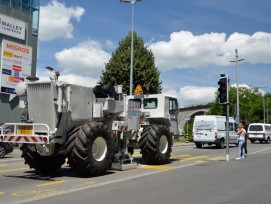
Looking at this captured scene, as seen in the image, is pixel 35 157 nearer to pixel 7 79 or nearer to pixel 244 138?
pixel 244 138

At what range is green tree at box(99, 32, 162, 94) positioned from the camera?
4062 centimetres

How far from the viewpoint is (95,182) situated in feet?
34.8

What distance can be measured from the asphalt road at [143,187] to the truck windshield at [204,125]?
49.8 feet

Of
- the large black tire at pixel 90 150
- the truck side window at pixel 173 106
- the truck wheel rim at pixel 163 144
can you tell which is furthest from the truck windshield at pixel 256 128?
the large black tire at pixel 90 150

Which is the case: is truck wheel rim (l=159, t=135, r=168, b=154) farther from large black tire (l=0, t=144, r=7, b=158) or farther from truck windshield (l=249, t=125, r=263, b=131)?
truck windshield (l=249, t=125, r=263, b=131)

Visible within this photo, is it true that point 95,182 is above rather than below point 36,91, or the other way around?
below

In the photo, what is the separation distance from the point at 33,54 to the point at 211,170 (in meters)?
21.9

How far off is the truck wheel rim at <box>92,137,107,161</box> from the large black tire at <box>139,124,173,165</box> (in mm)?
2894

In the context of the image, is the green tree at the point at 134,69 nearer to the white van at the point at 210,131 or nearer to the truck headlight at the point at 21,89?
the white van at the point at 210,131

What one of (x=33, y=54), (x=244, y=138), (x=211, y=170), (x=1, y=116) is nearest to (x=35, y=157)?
(x=211, y=170)

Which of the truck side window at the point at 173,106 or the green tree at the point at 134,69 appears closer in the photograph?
the truck side window at the point at 173,106

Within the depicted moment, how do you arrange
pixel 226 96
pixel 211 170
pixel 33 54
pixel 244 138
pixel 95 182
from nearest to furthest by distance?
pixel 95 182 → pixel 211 170 → pixel 226 96 → pixel 244 138 → pixel 33 54

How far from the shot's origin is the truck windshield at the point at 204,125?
28.9m

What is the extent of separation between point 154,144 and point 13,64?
18495 mm
